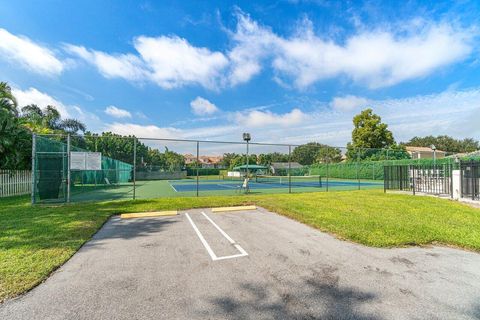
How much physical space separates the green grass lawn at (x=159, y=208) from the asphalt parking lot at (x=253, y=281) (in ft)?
1.09

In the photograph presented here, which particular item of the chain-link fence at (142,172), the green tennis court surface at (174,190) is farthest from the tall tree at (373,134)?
the green tennis court surface at (174,190)

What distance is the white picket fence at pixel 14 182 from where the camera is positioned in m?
13.1

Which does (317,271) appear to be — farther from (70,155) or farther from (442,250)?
(70,155)

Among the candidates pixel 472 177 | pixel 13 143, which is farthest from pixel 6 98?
pixel 472 177

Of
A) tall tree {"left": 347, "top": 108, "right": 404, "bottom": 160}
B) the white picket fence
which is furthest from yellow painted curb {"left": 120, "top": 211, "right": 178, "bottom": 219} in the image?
tall tree {"left": 347, "top": 108, "right": 404, "bottom": 160}

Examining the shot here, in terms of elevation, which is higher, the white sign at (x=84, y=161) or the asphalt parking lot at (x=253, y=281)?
the white sign at (x=84, y=161)

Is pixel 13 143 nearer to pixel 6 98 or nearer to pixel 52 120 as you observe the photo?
pixel 6 98

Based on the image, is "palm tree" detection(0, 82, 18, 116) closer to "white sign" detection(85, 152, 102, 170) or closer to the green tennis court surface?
the green tennis court surface

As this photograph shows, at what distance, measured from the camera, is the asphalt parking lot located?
2.72m

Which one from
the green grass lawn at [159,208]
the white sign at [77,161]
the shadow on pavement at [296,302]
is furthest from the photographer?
the white sign at [77,161]

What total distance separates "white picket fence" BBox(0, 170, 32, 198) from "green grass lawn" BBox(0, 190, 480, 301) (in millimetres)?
6532

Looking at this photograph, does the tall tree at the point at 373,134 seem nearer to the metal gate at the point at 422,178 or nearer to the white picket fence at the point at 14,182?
the metal gate at the point at 422,178

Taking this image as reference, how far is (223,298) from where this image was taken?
2.98 metres

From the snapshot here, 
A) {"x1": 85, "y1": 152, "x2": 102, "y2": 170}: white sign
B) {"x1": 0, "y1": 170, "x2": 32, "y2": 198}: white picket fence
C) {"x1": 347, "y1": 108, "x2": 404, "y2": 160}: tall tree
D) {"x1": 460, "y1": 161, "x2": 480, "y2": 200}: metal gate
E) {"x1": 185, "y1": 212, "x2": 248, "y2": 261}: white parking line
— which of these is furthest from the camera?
{"x1": 347, "y1": 108, "x2": 404, "y2": 160}: tall tree
